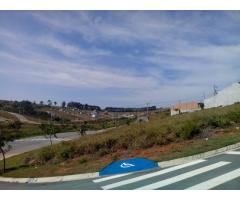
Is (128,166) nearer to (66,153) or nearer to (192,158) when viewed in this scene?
(192,158)

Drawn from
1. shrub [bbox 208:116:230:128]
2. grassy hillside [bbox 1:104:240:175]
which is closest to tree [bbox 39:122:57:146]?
grassy hillside [bbox 1:104:240:175]

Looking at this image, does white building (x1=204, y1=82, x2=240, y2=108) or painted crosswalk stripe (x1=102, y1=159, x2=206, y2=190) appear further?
white building (x1=204, y1=82, x2=240, y2=108)

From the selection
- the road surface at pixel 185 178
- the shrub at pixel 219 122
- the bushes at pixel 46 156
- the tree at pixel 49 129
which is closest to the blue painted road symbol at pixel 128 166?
the road surface at pixel 185 178

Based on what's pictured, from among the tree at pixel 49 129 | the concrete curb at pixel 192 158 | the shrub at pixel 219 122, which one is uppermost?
the shrub at pixel 219 122

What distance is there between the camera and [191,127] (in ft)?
61.2

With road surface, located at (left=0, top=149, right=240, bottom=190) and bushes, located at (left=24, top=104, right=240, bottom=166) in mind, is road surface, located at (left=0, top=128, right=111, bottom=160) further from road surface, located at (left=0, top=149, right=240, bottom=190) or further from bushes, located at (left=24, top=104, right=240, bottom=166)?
road surface, located at (left=0, top=149, right=240, bottom=190)

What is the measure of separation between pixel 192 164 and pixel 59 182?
4989 millimetres

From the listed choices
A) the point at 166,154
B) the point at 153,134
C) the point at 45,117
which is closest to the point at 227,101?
the point at 153,134

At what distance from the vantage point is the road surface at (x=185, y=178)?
9023mm

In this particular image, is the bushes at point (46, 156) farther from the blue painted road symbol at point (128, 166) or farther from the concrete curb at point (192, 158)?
the concrete curb at point (192, 158)

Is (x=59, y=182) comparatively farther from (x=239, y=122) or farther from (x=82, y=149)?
(x=239, y=122)

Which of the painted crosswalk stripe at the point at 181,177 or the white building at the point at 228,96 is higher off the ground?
the white building at the point at 228,96

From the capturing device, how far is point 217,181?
30.0ft

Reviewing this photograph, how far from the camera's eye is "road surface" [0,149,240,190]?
9.02 meters
